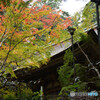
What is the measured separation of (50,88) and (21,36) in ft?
21.3

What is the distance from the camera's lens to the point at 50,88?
36.2 ft

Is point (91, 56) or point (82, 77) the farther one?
point (91, 56)

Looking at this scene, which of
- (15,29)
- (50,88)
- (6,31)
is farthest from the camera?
(50,88)

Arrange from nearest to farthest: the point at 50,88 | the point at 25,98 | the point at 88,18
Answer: the point at 25,98
the point at 88,18
the point at 50,88

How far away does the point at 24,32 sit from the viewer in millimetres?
5730

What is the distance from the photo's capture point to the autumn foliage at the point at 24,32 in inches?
205

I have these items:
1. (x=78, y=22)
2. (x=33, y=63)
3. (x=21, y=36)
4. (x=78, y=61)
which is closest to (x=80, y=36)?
(x=78, y=22)

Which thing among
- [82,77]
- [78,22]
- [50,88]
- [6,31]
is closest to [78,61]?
[82,77]

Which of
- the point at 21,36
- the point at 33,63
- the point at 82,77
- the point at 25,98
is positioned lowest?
the point at 25,98

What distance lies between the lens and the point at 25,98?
670cm

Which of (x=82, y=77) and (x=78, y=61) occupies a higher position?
(x=78, y=61)

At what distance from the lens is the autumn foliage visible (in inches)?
205

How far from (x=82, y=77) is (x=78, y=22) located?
3433mm

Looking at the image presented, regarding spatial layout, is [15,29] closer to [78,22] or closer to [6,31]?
[6,31]
